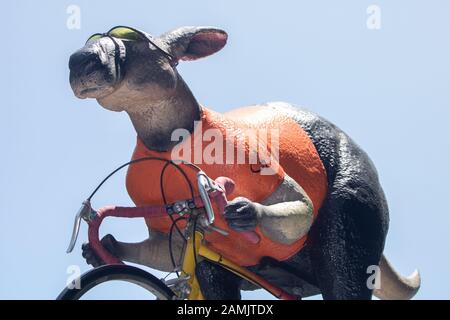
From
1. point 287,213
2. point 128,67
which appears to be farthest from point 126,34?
point 287,213

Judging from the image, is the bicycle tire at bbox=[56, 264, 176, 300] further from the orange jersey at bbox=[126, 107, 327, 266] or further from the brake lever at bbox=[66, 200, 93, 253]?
the orange jersey at bbox=[126, 107, 327, 266]

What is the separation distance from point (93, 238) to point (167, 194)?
1.44 ft

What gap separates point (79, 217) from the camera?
410 cm

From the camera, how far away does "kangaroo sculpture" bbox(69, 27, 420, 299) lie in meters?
4.37

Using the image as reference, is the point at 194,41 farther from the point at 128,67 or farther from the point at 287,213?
the point at 287,213

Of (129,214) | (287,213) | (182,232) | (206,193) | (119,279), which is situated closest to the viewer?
(119,279)

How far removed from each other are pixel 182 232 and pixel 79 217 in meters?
0.72

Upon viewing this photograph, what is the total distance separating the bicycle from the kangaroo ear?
0.59 metres

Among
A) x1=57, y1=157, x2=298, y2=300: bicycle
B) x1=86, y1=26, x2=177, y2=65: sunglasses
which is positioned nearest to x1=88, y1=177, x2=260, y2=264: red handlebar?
x1=57, y1=157, x2=298, y2=300: bicycle

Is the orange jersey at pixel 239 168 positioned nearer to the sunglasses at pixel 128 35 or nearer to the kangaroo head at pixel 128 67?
the kangaroo head at pixel 128 67

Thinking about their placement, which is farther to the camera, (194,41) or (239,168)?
(194,41)
